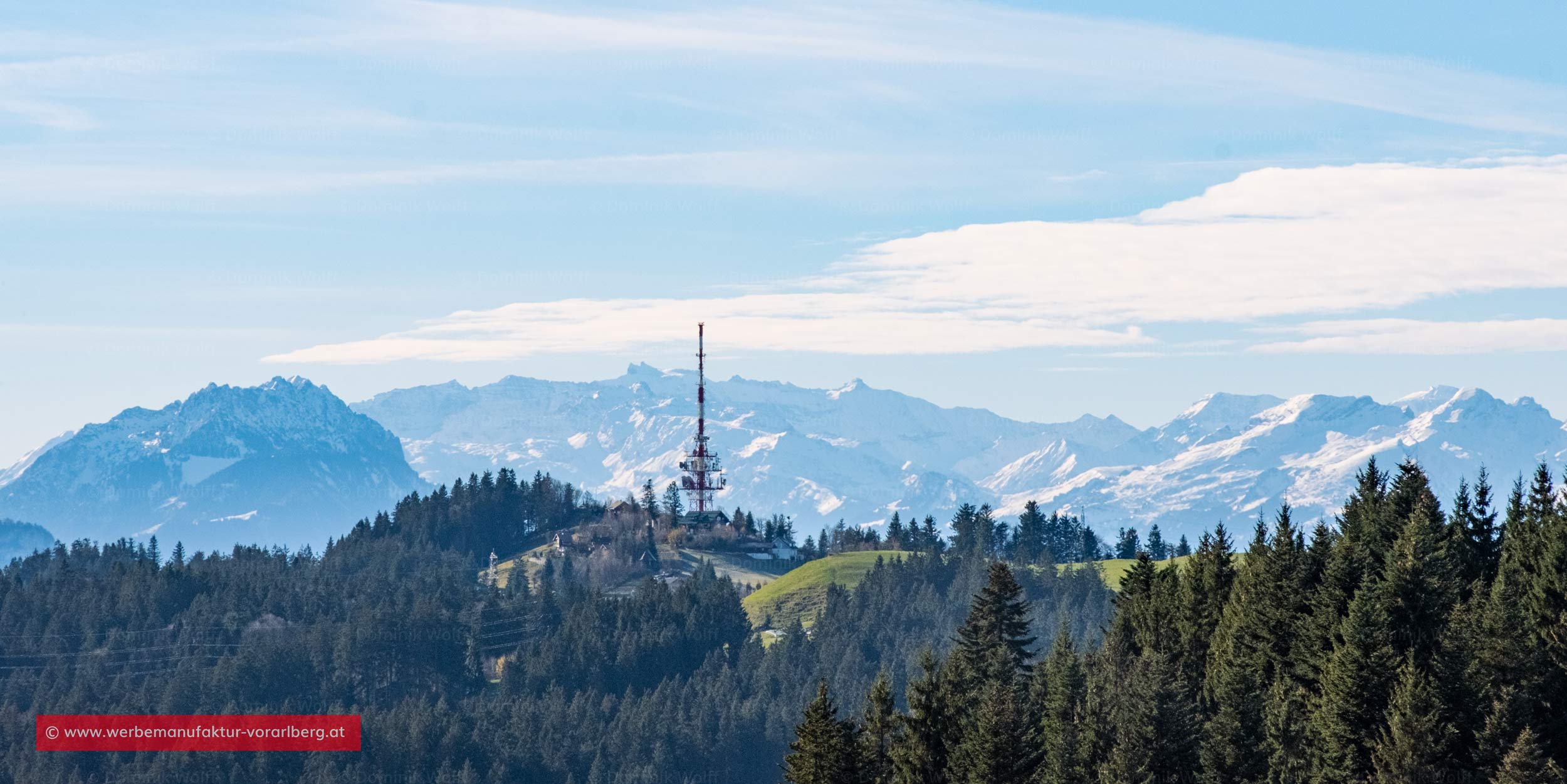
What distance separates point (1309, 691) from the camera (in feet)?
294

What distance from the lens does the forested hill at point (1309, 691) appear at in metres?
77.0

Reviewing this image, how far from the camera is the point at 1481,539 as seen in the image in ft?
351

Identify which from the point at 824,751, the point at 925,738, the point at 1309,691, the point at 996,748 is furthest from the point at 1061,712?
the point at 824,751

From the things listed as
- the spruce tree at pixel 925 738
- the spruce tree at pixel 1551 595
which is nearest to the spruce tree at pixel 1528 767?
the spruce tree at pixel 1551 595

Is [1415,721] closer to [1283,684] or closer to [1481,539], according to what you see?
[1283,684]

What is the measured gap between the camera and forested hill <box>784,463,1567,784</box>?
253ft

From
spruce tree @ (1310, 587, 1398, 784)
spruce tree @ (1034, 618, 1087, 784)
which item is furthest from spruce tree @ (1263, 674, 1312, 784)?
spruce tree @ (1034, 618, 1087, 784)

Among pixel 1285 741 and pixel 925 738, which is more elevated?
pixel 1285 741

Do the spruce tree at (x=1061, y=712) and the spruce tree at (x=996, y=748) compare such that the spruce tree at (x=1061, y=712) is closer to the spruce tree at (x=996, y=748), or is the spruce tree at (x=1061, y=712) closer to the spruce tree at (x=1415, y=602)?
the spruce tree at (x=996, y=748)

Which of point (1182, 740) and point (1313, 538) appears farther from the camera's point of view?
point (1313, 538)

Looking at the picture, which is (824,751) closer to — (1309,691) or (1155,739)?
(1155,739)

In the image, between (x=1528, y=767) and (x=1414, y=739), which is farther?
(x=1414, y=739)

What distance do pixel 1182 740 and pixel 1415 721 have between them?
11.1m

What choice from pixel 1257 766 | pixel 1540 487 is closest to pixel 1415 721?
pixel 1257 766
